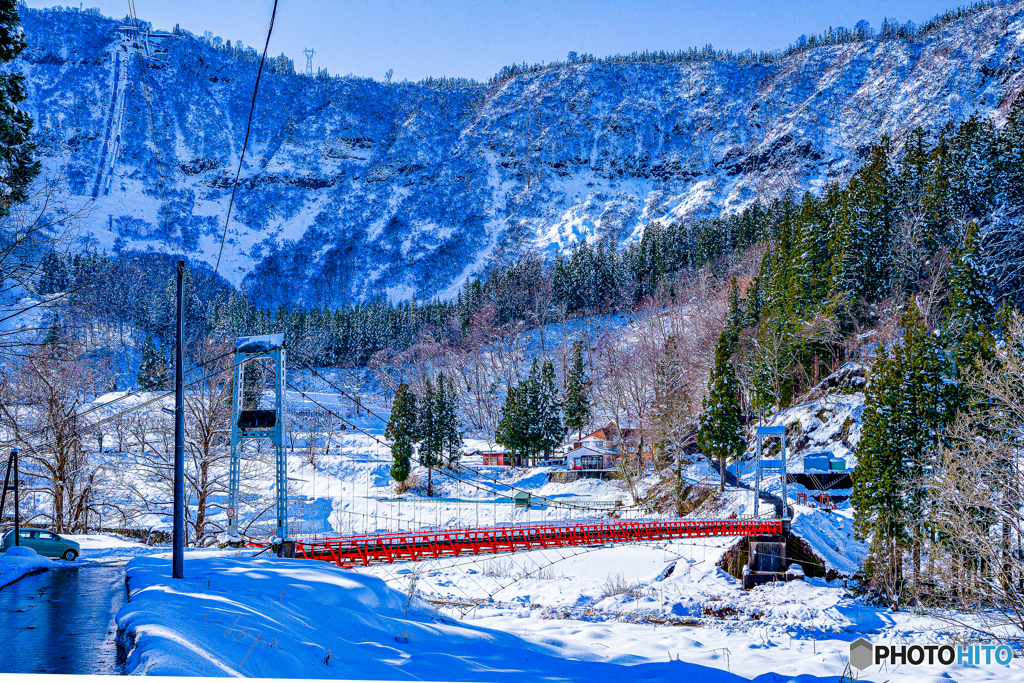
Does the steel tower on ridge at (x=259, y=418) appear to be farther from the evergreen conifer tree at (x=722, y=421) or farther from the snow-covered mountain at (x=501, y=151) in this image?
the evergreen conifer tree at (x=722, y=421)

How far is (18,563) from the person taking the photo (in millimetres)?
12133

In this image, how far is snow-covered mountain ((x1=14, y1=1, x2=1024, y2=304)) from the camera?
14.3 meters

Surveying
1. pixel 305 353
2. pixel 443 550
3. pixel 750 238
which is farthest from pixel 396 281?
pixel 443 550

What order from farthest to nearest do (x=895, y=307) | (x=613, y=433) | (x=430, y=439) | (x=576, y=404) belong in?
(x=576, y=404), (x=613, y=433), (x=430, y=439), (x=895, y=307)

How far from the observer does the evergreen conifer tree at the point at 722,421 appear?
3491cm

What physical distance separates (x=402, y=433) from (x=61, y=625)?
1548 inches

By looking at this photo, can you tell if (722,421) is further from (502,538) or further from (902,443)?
(502,538)

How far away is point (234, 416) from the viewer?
16.7 metres

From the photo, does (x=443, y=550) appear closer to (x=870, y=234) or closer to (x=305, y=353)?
(x=870, y=234)

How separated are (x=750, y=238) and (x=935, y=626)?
234 feet

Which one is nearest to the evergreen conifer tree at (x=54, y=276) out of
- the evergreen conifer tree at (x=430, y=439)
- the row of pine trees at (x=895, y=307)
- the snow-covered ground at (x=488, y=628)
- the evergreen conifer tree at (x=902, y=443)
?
the snow-covered ground at (x=488, y=628)

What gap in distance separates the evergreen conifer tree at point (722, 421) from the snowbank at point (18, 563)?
30675mm

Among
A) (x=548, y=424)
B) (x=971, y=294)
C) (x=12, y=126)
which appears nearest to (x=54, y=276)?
(x=12, y=126)

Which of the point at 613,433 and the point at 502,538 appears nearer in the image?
the point at 502,538
